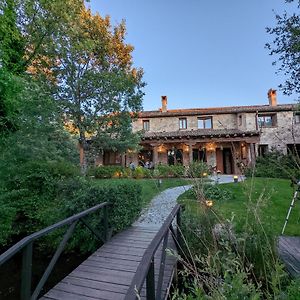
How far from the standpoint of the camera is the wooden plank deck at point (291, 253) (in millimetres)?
3266

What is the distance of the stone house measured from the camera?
1908 centimetres

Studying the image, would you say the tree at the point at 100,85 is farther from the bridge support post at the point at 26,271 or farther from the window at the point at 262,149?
the window at the point at 262,149

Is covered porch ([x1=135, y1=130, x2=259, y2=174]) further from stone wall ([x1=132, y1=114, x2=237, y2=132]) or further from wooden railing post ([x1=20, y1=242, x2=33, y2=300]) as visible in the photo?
wooden railing post ([x1=20, y1=242, x2=33, y2=300])

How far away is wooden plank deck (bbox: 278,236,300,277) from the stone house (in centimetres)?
1437

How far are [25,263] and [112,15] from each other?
48.1ft

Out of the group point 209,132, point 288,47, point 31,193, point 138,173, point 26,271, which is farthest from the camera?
point 209,132

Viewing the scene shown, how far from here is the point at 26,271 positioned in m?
2.69

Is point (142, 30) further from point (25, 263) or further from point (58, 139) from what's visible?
point (25, 263)

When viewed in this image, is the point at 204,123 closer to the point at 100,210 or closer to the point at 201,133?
the point at 201,133

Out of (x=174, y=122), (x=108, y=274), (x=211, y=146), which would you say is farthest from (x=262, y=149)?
(x=108, y=274)

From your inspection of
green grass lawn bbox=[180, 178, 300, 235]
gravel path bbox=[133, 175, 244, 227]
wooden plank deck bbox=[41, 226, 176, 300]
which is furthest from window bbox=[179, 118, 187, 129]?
wooden plank deck bbox=[41, 226, 176, 300]

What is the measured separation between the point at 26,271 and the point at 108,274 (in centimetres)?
114

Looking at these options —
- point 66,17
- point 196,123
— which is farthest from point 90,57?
point 196,123

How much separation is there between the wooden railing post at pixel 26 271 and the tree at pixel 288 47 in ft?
29.6
